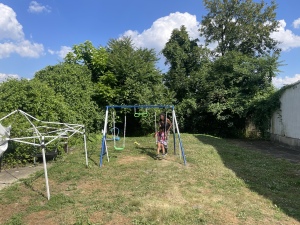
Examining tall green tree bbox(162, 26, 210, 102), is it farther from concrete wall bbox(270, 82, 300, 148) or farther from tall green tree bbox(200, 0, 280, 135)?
concrete wall bbox(270, 82, 300, 148)

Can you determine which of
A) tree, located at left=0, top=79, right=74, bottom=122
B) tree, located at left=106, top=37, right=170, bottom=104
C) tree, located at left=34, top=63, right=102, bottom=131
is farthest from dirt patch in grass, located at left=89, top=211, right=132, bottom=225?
tree, located at left=106, top=37, right=170, bottom=104

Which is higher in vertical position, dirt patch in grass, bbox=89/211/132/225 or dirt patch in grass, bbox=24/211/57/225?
dirt patch in grass, bbox=89/211/132/225

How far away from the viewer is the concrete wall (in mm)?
13117

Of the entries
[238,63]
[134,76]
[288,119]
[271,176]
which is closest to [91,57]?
[134,76]

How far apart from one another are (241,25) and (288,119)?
12510mm

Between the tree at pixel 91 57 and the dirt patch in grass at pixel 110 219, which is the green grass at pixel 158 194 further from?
the tree at pixel 91 57

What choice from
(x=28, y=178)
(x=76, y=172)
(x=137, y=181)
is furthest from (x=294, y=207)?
(x=28, y=178)

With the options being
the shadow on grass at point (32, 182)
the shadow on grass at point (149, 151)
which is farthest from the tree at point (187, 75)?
the shadow on grass at point (32, 182)

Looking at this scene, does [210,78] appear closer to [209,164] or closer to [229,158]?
[229,158]

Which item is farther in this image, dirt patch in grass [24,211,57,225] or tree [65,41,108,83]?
tree [65,41,108,83]

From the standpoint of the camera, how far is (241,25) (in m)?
24.2

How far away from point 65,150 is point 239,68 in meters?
12.3

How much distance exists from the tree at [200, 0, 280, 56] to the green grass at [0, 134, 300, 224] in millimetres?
17465

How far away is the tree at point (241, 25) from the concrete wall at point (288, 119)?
10374mm
